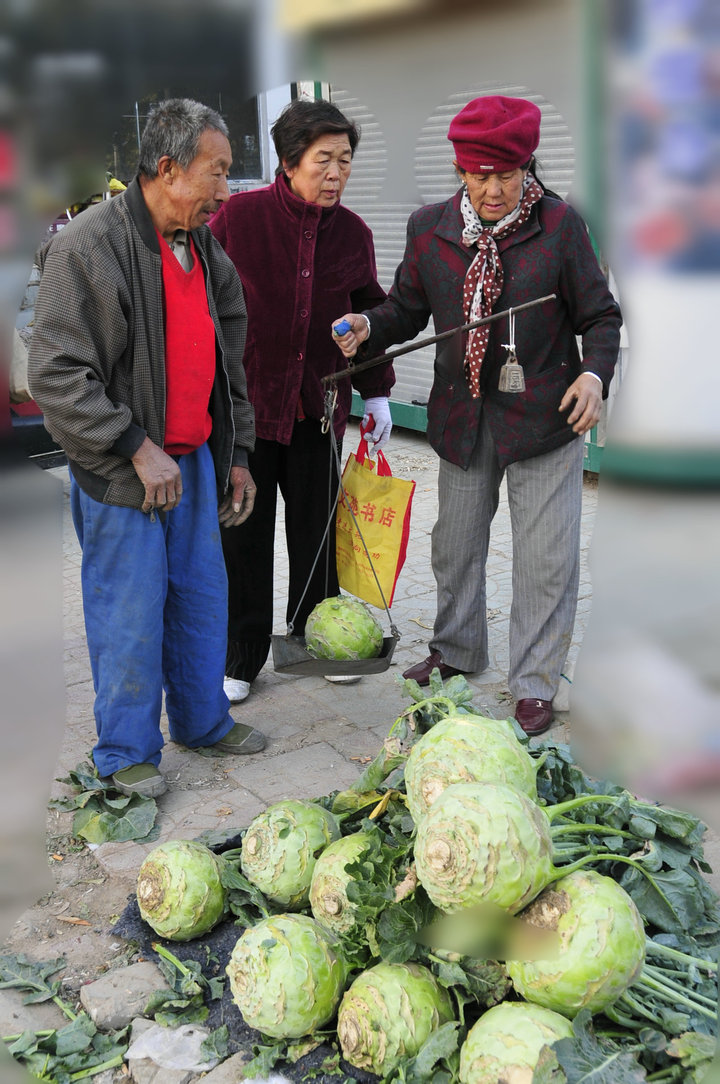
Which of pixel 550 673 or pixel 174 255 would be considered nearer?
pixel 174 255

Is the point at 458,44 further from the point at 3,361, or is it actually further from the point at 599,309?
the point at 599,309

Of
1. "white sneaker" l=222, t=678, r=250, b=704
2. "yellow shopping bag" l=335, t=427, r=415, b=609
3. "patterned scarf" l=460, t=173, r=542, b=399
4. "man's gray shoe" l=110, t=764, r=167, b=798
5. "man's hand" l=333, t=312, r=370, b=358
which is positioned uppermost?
"patterned scarf" l=460, t=173, r=542, b=399

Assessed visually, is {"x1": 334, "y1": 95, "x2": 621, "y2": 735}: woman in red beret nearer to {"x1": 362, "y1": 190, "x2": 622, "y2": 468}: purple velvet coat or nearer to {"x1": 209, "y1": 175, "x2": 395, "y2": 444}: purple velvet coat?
{"x1": 362, "y1": 190, "x2": 622, "y2": 468}: purple velvet coat

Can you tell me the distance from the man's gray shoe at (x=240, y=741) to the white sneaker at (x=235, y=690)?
37cm

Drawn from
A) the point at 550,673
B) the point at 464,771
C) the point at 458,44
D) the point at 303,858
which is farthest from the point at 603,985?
the point at 550,673

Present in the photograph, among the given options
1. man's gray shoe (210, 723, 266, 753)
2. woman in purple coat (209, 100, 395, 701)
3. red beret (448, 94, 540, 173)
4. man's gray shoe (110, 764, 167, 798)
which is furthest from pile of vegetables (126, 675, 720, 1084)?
red beret (448, 94, 540, 173)

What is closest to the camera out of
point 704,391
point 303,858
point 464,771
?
point 704,391

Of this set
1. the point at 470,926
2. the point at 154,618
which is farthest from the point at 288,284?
the point at 470,926

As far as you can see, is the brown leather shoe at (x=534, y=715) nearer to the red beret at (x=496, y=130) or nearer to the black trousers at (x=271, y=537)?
the black trousers at (x=271, y=537)

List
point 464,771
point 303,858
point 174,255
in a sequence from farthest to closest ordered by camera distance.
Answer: point 174,255 < point 303,858 < point 464,771

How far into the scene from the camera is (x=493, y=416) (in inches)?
144

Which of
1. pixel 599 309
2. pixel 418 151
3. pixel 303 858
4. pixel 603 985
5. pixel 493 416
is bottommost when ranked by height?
pixel 303 858

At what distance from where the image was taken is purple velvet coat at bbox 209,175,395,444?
375 centimetres

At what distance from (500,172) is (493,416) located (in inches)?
34.2
